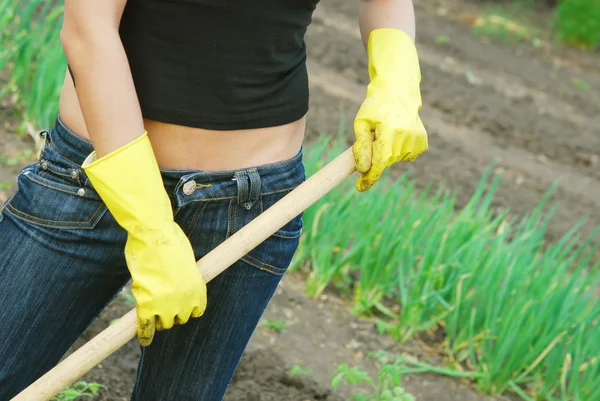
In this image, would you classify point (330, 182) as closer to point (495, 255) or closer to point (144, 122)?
point (144, 122)

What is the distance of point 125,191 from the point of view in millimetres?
1188

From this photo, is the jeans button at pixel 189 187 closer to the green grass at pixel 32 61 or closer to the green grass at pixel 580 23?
the green grass at pixel 32 61

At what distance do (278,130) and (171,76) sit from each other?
20cm

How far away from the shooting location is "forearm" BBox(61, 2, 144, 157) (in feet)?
3.73

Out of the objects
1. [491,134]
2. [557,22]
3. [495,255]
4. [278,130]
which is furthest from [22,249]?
[557,22]

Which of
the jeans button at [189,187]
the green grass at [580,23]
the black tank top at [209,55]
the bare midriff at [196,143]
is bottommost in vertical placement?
the green grass at [580,23]

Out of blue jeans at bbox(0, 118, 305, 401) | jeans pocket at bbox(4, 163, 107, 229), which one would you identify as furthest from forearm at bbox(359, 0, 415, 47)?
jeans pocket at bbox(4, 163, 107, 229)

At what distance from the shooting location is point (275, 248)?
137 cm

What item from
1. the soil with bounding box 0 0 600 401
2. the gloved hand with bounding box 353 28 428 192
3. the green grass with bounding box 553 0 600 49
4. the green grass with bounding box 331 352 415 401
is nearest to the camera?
the gloved hand with bounding box 353 28 428 192

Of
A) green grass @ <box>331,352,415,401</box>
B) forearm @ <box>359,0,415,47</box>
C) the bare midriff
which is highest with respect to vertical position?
forearm @ <box>359,0,415,47</box>

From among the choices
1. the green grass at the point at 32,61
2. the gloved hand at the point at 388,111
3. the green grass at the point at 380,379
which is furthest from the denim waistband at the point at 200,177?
the green grass at the point at 32,61

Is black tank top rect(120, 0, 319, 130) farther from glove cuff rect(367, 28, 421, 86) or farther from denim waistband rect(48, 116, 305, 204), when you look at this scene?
glove cuff rect(367, 28, 421, 86)

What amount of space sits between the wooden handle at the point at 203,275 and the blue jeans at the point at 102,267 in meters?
0.04

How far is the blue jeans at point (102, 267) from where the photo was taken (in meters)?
1.26
